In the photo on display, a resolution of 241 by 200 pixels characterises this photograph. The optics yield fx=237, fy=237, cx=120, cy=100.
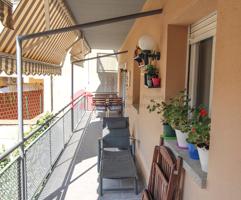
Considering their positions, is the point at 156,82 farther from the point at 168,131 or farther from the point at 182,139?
the point at 182,139

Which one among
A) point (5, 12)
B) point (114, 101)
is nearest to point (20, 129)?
point (5, 12)

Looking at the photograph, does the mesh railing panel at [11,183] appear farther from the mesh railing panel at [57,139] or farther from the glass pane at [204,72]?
the glass pane at [204,72]

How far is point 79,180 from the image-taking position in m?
3.63

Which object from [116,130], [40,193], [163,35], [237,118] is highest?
[163,35]

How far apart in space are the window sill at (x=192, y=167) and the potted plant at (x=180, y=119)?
75mm

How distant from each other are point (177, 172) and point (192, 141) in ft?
1.16

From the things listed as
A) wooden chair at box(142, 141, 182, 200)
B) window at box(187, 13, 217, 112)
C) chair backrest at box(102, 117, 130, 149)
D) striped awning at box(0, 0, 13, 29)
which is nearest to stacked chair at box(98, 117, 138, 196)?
chair backrest at box(102, 117, 130, 149)

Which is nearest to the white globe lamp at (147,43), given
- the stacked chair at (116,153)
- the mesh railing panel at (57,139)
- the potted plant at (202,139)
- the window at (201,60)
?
the window at (201,60)

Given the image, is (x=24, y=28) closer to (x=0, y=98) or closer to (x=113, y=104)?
(x=113, y=104)

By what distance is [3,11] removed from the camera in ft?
7.66

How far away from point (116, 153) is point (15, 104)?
8.21m

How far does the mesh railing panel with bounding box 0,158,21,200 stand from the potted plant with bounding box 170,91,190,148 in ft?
5.27

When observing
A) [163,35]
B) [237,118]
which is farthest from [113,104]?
[237,118]

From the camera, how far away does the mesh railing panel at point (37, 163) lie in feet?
→ 9.52
